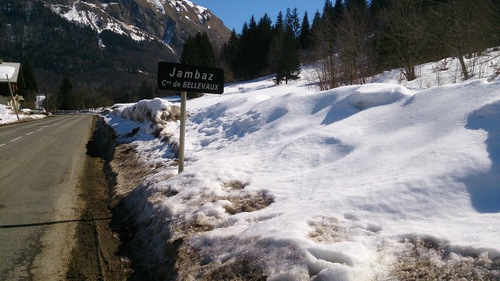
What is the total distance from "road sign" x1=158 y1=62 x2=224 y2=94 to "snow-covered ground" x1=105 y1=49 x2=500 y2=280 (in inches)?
55.0

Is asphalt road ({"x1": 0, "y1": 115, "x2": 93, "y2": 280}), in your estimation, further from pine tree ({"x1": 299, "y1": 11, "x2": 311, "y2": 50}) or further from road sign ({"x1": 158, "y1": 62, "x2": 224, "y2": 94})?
pine tree ({"x1": 299, "y1": 11, "x2": 311, "y2": 50})

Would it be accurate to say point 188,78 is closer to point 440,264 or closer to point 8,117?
point 440,264

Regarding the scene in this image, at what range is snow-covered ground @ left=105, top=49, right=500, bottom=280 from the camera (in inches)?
106

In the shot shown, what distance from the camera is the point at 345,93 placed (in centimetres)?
780

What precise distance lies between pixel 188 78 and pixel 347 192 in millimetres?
3280

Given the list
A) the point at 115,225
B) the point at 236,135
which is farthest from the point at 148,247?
the point at 236,135

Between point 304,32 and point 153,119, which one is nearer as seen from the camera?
point 153,119

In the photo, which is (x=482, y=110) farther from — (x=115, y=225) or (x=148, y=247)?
(x=115, y=225)

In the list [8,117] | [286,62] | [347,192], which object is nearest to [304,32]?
[286,62]

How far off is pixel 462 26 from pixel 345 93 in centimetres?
1024

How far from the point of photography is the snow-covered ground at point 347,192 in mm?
2682

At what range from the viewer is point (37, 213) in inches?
210

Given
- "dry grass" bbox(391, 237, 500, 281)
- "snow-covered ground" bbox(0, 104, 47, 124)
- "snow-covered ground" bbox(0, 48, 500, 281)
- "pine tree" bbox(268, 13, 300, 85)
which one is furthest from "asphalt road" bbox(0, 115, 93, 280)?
"pine tree" bbox(268, 13, 300, 85)

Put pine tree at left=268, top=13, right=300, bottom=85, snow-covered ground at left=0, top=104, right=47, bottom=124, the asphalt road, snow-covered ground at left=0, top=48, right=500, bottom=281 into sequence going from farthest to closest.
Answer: pine tree at left=268, top=13, right=300, bottom=85 → snow-covered ground at left=0, top=104, right=47, bottom=124 → the asphalt road → snow-covered ground at left=0, top=48, right=500, bottom=281
